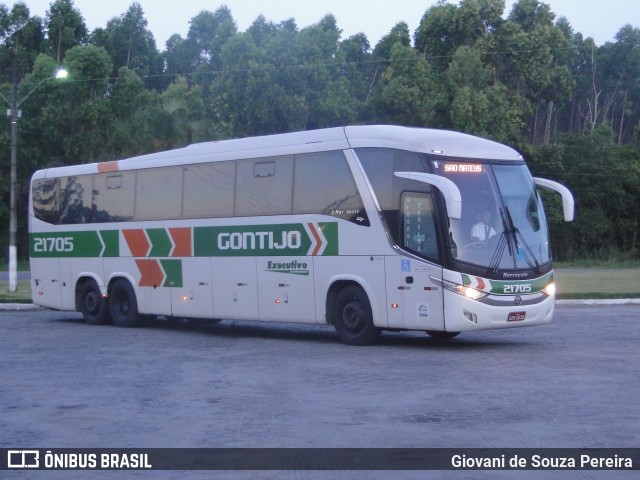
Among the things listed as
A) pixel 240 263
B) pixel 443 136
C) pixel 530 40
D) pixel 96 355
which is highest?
pixel 530 40

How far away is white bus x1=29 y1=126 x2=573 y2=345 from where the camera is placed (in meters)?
16.9

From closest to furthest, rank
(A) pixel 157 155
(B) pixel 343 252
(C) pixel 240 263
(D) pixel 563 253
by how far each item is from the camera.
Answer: (B) pixel 343 252 < (C) pixel 240 263 < (A) pixel 157 155 < (D) pixel 563 253

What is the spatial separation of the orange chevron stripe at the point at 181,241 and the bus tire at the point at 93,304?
3006mm

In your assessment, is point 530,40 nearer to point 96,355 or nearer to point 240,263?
point 240,263

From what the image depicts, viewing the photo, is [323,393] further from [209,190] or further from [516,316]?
[209,190]

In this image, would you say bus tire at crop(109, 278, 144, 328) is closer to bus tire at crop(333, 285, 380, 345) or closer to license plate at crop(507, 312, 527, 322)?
bus tire at crop(333, 285, 380, 345)

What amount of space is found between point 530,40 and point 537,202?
4483 cm

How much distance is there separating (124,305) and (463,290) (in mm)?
9808

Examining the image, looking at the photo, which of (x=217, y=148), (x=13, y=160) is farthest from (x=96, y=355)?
(x=13, y=160)

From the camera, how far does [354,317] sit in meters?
18.2

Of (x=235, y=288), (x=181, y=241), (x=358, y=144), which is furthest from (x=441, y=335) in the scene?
(x=181, y=241)

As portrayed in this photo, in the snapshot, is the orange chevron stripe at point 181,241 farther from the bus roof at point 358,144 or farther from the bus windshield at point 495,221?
the bus windshield at point 495,221

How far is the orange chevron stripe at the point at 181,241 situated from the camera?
21702 millimetres

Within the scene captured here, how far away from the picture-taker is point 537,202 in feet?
59.1
